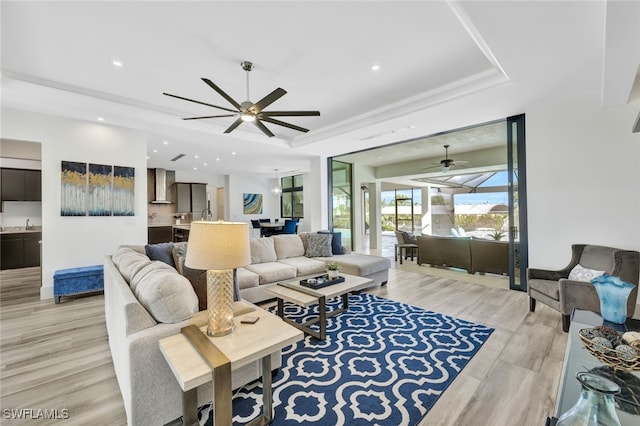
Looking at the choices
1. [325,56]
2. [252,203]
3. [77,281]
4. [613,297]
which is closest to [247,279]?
[77,281]

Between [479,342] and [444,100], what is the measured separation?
10.1 ft

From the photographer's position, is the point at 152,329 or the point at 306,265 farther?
the point at 306,265

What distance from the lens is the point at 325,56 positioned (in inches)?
115

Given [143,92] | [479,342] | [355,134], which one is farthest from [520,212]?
[143,92]

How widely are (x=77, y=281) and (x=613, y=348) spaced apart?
5.80m

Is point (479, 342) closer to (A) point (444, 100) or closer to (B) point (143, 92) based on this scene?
(A) point (444, 100)

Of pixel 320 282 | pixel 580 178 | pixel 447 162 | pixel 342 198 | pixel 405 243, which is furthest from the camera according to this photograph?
pixel 342 198

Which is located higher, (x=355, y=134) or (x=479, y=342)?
(x=355, y=134)

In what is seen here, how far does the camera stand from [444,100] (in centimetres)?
364

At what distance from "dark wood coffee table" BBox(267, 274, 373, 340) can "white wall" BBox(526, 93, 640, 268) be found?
9.23 feet

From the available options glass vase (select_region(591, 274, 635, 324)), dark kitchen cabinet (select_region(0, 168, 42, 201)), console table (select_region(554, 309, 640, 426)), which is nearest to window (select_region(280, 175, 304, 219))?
dark kitchen cabinet (select_region(0, 168, 42, 201))

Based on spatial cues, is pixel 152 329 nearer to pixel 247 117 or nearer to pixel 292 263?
pixel 247 117

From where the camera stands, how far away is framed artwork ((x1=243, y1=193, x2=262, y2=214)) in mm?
11227

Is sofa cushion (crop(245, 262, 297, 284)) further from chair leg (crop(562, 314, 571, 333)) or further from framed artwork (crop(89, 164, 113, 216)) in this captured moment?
chair leg (crop(562, 314, 571, 333))
